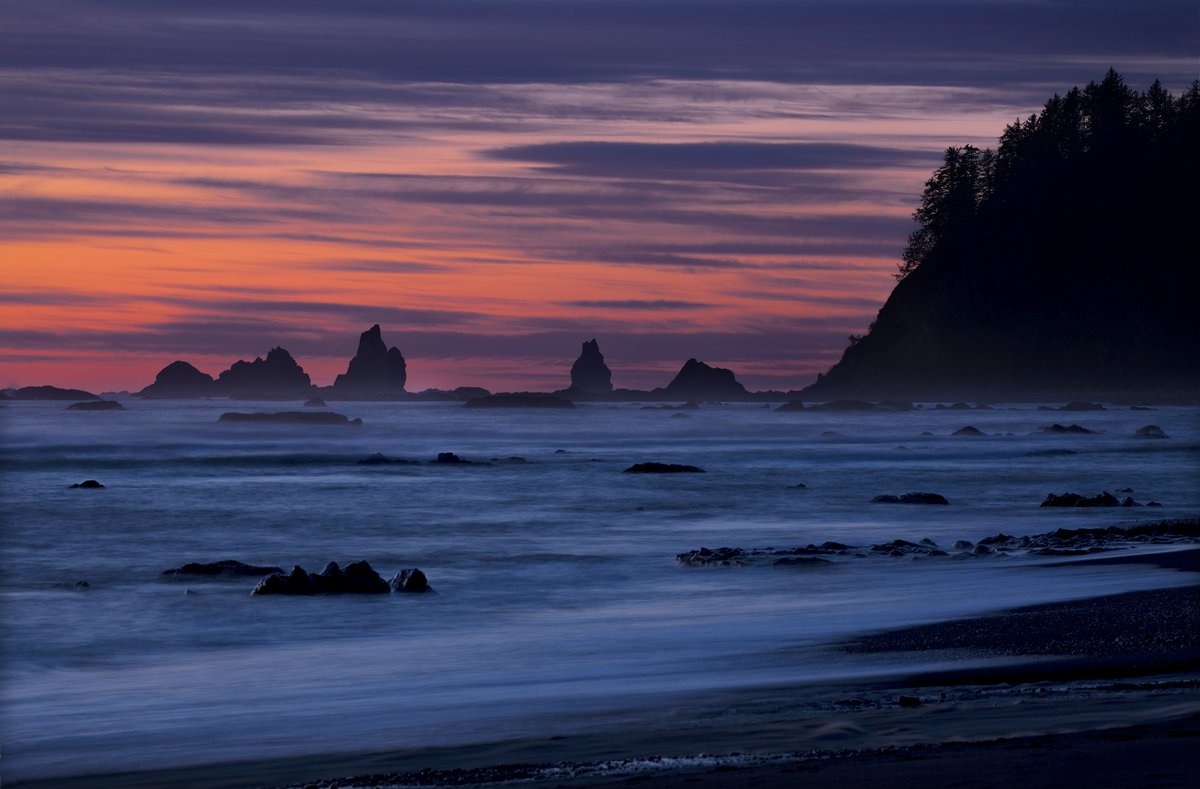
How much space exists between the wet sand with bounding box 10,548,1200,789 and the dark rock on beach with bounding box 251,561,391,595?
21.3ft

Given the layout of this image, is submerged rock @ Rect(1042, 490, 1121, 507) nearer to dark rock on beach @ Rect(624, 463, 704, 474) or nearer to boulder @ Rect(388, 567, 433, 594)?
dark rock on beach @ Rect(624, 463, 704, 474)

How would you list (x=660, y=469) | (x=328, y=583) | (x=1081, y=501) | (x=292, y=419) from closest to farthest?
(x=328, y=583)
(x=1081, y=501)
(x=660, y=469)
(x=292, y=419)

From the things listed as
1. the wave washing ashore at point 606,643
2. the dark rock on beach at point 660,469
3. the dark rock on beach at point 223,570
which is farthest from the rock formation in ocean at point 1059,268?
the dark rock on beach at point 223,570

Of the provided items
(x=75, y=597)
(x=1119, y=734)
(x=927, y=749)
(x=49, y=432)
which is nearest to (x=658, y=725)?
(x=927, y=749)

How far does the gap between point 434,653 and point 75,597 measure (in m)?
6.63

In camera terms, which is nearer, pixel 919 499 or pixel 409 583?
pixel 409 583

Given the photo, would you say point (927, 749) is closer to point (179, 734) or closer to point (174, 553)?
Result: point (179, 734)

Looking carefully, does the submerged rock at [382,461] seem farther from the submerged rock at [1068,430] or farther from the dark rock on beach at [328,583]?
the dark rock on beach at [328,583]

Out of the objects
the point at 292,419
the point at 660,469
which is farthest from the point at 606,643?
the point at 292,419

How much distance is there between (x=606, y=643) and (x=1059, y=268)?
104 meters

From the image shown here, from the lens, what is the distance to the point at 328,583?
47.6 ft

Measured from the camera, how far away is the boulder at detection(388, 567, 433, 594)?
1493 centimetres

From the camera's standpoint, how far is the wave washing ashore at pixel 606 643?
6.73 metres

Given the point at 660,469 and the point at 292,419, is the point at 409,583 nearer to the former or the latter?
the point at 660,469
